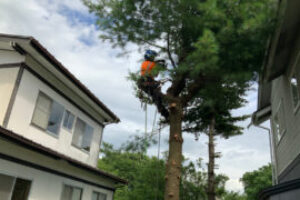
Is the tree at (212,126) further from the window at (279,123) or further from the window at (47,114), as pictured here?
the window at (47,114)

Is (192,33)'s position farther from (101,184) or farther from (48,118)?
(101,184)

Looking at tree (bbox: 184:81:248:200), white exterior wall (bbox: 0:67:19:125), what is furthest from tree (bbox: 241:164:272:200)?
white exterior wall (bbox: 0:67:19:125)

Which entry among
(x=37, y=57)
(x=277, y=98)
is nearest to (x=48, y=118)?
(x=37, y=57)

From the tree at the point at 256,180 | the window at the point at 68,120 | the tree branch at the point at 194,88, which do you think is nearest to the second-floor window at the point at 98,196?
the window at the point at 68,120

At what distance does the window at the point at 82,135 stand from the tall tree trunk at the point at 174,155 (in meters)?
6.73

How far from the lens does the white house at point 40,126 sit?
7746 millimetres

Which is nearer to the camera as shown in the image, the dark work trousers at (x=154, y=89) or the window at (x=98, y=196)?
the dark work trousers at (x=154, y=89)

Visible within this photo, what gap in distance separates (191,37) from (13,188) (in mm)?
6686

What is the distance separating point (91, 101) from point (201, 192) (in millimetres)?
9898

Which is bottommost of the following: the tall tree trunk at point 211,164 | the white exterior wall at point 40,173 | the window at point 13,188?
the window at point 13,188

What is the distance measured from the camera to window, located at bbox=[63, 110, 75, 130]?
11.0m

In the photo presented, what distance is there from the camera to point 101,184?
12.6 m

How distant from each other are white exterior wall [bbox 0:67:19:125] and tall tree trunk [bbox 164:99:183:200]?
5.40 metres

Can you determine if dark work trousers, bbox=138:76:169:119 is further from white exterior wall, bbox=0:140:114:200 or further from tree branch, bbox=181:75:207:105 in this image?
white exterior wall, bbox=0:140:114:200
